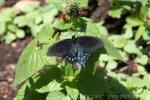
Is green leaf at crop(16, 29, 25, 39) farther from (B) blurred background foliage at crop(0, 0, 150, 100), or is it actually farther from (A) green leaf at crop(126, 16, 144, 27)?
(A) green leaf at crop(126, 16, 144, 27)

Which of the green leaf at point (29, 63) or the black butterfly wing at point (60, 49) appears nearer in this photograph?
the black butterfly wing at point (60, 49)

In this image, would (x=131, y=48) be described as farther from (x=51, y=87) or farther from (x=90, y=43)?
(x=90, y=43)

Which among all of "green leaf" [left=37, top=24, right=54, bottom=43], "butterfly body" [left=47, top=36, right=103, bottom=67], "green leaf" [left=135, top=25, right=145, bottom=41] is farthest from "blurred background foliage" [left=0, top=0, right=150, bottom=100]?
"butterfly body" [left=47, top=36, right=103, bottom=67]

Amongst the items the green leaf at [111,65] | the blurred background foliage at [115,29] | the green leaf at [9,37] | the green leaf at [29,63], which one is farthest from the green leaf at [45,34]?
the green leaf at [9,37]

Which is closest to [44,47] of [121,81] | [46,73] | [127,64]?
[46,73]

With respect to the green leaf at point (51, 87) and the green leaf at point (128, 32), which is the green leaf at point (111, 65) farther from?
the green leaf at point (51, 87)

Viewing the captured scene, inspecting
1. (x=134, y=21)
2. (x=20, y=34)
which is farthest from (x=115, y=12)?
(x=20, y=34)
